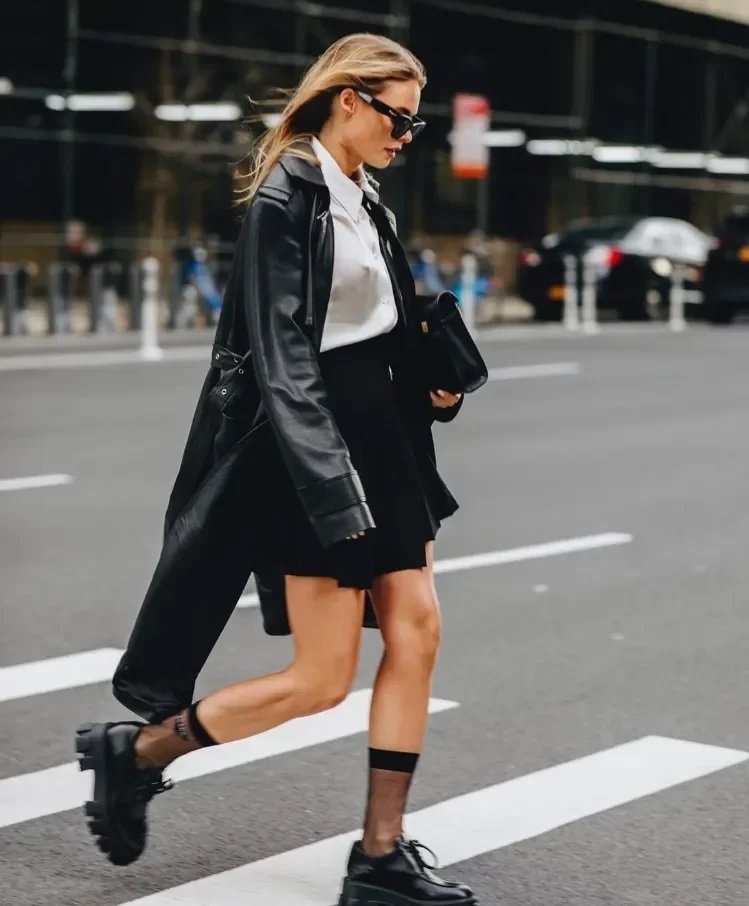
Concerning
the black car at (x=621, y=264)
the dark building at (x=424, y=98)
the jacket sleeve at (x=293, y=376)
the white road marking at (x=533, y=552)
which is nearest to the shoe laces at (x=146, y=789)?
the jacket sleeve at (x=293, y=376)

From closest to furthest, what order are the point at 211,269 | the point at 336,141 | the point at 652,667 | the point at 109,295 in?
the point at 336,141
the point at 652,667
the point at 109,295
the point at 211,269

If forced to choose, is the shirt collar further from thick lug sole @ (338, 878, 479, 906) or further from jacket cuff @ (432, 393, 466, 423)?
thick lug sole @ (338, 878, 479, 906)

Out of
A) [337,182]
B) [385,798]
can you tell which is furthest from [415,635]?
[337,182]

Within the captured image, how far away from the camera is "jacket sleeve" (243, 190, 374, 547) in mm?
4109

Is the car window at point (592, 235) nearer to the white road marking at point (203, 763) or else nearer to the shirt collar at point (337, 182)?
the white road marking at point (203, 763)

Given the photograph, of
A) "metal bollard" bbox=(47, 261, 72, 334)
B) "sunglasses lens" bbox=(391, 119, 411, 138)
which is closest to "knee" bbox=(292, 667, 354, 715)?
"sunglasses lens" bbox=(391, 119, 411, 138)

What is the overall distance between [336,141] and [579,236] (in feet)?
84.2

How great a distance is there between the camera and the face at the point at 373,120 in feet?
14.2

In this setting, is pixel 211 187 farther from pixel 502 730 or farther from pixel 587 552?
pixel 502 730

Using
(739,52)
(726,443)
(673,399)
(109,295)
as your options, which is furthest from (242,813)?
(739,52)

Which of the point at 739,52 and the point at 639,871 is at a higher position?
the point at 739,52

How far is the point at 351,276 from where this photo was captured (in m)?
4.34

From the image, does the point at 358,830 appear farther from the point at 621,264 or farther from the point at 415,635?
the point at 621,264

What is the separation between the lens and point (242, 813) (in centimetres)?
517
